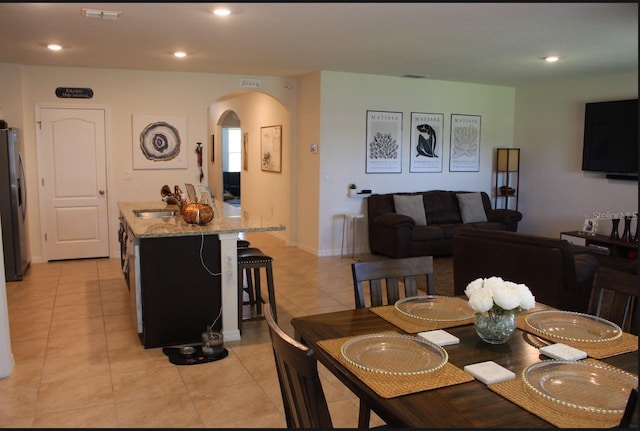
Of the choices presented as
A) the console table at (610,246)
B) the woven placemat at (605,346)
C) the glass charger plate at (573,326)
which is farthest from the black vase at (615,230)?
the woven placemat at (605,346)

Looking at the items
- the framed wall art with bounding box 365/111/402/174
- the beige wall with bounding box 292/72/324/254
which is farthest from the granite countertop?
the framed wall art with bounding box 365/111/402/174

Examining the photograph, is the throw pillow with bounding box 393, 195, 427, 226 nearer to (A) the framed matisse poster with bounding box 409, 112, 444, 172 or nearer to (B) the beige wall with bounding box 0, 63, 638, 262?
(B) the beige wall with bounding box 0, 63, 638, 262

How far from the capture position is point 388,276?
260 centimetres

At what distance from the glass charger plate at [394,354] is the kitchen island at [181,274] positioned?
6.83ft

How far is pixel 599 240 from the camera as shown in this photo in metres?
6.58

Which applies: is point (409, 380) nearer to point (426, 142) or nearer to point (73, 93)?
point (73, 93)

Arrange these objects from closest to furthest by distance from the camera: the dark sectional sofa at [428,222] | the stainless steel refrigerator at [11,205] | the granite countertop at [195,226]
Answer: the granite countertop at [195,226]
the stainless steel refrigerator at [11,205]
the dark sectional sofa at [428,222]

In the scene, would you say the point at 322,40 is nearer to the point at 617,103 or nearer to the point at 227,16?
the point at 227,16

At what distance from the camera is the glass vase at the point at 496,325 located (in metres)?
1.91

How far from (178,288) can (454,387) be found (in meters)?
2.67

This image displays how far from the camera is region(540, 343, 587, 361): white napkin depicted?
5.95ft

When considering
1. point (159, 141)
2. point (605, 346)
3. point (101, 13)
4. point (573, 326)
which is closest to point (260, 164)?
point (159, 141)

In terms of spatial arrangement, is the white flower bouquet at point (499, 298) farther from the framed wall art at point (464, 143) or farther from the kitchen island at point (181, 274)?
the framed wall art at point (464, 143)

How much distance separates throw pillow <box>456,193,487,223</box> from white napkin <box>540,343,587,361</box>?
19.6ft
